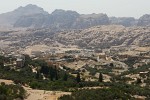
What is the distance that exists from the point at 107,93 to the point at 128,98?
4.80 metres

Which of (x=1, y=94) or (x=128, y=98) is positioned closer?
(x=1, y=94)

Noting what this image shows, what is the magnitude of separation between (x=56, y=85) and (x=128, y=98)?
19257mm

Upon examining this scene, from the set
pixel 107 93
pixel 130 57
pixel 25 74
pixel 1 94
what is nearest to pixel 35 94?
pixel 1 94

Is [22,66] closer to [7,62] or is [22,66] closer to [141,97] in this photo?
[7,62]

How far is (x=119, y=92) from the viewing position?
245ft

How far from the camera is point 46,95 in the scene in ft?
240

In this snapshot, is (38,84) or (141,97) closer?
(141,97)

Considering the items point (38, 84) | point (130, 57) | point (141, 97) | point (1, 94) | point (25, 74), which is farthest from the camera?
point (130, 57)

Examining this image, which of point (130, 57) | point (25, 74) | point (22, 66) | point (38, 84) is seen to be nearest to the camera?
point (38, 84)

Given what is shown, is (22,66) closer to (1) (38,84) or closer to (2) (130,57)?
(1) (38,84)

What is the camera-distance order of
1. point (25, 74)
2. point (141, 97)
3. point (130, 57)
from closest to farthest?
point (141, 97) → point (25, 74) → point (130, 57)

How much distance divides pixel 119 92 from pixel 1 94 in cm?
2268

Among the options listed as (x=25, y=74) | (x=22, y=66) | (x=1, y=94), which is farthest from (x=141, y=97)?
(x=22, y=66)

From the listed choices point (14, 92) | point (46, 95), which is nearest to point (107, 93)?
point (46, 95)
